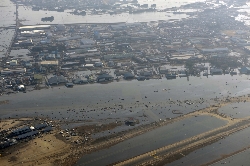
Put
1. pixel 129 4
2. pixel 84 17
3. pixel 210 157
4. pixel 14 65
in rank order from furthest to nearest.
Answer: pixel 129 4, pixel 84 17, pixel 14 65, pixel 210 157

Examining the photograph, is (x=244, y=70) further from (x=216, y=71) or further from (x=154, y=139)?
(x=154, y=139)

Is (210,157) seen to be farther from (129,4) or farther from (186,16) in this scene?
(129,4)

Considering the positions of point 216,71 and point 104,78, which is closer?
point 104,78

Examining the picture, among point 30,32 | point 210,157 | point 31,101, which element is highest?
point 30,32

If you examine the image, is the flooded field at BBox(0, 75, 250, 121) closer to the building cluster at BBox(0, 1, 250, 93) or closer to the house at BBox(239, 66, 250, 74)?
the building cluster at BBox(0, 1, 250, 93)

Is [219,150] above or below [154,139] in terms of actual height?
below

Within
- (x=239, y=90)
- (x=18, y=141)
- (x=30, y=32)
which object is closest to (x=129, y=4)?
(x=30, y=32)

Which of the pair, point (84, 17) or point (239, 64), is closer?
point (239, 64)

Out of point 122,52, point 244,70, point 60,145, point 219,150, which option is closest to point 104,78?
point 122,52
